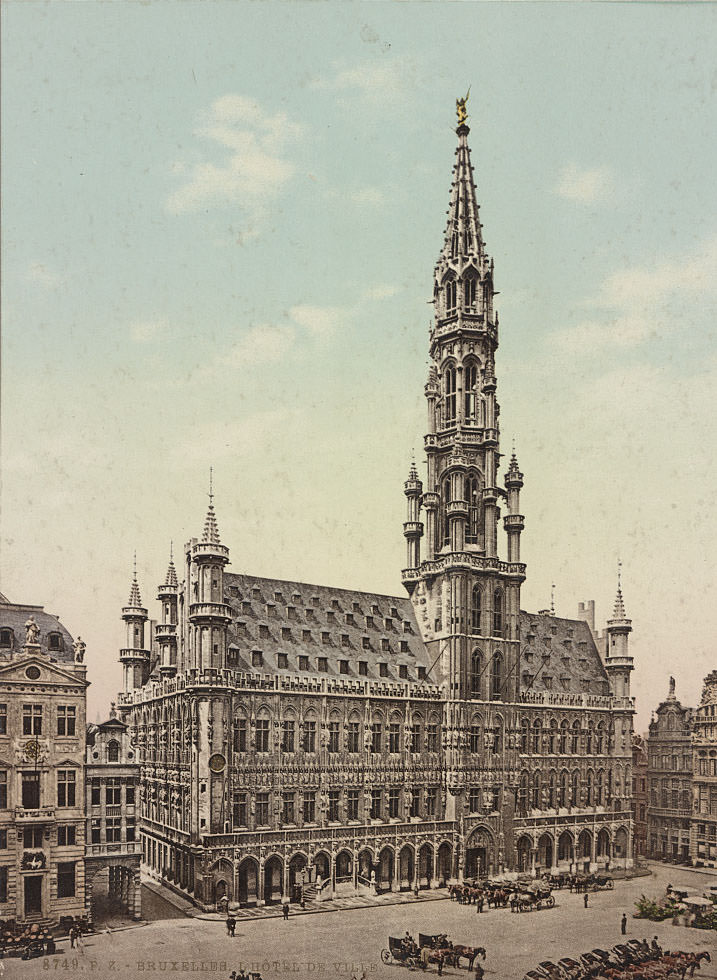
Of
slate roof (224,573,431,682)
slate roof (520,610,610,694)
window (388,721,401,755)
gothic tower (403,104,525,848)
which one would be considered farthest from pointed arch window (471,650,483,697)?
window (388,721,401,755)

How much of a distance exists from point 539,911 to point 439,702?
19.3 metres

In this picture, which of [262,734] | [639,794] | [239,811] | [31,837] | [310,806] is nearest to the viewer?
[31,837]

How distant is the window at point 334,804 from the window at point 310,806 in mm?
1502

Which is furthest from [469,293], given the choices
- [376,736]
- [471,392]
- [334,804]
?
[334,804]

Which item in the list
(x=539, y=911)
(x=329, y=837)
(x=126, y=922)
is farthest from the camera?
(x=329, y=837)

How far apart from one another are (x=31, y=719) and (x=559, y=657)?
53805 millimetres

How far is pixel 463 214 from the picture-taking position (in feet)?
298

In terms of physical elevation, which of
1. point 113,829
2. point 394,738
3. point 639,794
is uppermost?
point 394,738

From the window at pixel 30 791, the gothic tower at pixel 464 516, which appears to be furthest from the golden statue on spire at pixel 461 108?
the window at pixel 30 791

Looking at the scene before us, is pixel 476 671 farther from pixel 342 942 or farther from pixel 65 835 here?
pixel 65 835

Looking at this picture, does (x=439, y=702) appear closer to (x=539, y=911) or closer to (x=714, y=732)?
(x=539, y=911)

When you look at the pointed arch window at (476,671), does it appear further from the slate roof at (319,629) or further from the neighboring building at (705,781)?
the neighboring building at (705,781)

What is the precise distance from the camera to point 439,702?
269ft

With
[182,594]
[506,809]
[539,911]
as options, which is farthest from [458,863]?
[182,594]
